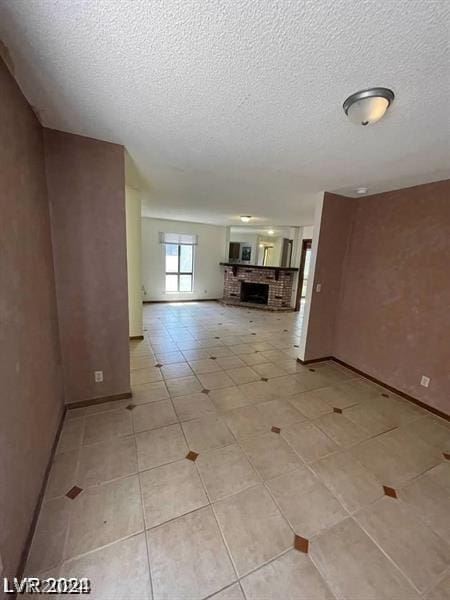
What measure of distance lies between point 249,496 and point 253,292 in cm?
629

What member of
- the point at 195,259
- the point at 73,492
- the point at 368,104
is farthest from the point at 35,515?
the point at 195,259

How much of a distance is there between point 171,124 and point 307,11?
1.05 m

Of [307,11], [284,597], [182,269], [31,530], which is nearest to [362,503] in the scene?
[284,597]

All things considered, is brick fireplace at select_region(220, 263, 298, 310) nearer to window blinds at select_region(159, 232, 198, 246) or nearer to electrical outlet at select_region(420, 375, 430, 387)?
window blinds at select_region(159, 232, 198, 246)

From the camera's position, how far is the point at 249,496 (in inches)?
61.8

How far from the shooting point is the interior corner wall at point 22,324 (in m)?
1.12

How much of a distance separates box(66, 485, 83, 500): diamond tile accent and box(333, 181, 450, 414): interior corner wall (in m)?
3.28

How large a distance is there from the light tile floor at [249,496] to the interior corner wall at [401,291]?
401mm

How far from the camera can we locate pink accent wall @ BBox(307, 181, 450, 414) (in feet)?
8.13

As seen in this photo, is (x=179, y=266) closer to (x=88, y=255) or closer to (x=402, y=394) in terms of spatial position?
(x=88, y=255)

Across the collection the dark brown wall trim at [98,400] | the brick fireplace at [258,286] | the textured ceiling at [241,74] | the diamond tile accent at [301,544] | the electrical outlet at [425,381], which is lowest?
the diamond tile accent at [301,544]

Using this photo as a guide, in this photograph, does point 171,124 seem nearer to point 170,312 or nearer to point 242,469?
point 242,469

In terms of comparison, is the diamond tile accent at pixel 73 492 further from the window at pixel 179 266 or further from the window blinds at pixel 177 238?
the window blinds at pixel 177 238

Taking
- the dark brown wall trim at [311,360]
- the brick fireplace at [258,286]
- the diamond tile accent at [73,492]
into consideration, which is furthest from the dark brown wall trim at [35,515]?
the brick fireplace at [258,286]
